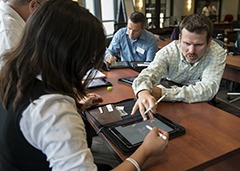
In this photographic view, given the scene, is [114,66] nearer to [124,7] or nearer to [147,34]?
[147,34]

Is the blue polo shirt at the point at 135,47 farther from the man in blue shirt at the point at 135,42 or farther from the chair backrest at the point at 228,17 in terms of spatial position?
the chair backrest at the point at 228,17

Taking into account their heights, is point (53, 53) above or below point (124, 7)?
below

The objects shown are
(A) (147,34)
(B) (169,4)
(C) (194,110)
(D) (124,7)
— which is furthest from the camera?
(B) (169,4)

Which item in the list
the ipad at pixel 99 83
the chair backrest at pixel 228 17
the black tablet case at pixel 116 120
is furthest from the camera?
the chair backrest at pixel 228 17

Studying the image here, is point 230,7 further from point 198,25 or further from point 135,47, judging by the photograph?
point 198,25

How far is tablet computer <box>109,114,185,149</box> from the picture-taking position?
0.95 m

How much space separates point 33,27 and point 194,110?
91cm

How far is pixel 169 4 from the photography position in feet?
22.1

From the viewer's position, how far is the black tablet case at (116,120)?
3.11 feet

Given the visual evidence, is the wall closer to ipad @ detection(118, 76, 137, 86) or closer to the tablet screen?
ipad @ detection(118, 76, 137, 86)

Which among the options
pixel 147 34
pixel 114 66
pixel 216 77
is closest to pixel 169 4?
pixel 147 34

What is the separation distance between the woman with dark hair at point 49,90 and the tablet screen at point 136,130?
18 centimetres

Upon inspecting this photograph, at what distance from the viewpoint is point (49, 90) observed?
27.1 inches

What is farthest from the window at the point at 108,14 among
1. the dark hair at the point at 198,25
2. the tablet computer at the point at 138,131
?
the tablet computer at the point at 138,131
